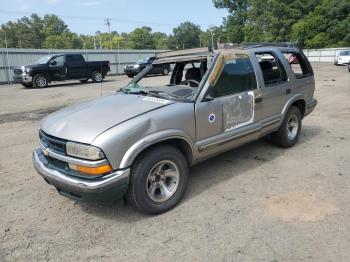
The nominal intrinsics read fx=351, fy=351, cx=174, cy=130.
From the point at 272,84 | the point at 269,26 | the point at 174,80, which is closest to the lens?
the point at 272,84

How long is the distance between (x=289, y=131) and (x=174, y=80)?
2.21 m

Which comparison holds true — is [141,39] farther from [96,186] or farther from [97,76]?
[96,186]

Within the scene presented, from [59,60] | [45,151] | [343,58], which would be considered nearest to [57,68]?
[59,60]

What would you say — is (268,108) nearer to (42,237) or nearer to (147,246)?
(147,246)

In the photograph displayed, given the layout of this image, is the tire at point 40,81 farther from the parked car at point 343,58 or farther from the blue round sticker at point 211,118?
the parked car at point 343,58

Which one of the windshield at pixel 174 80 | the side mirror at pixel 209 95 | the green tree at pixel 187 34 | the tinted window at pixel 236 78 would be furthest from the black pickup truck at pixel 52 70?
the green tree at pixel 187 34

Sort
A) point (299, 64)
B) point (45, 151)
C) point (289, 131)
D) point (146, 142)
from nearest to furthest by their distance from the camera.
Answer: point (146, 142) → point (45, 151) → point (289, 131) → point (299, 64)

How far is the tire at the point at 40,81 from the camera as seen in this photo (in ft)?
61.8

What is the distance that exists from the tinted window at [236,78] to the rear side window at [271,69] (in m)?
0.35

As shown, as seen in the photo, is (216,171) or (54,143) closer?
(54,143)

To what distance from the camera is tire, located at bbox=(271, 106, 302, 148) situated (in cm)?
591

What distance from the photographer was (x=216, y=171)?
5.16m

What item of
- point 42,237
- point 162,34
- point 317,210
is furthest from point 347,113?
point 162,34

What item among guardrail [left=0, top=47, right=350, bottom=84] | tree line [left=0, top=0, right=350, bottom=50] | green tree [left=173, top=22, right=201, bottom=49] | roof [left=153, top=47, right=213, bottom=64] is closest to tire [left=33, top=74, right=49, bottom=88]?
guardrail [left=0, top=47, right=350, bottom=84]
